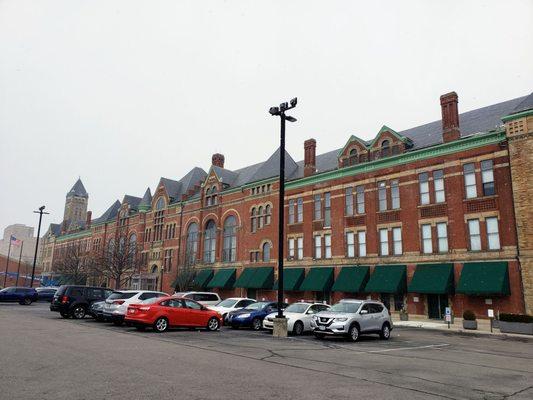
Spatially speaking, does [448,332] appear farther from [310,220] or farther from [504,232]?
[310,220]

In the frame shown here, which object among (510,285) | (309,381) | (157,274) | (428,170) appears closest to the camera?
(309,381)

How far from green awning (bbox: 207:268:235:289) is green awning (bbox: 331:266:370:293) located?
13981 mm

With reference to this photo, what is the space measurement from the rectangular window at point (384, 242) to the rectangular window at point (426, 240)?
2.93 metres

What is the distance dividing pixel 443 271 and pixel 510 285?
407 centimetres

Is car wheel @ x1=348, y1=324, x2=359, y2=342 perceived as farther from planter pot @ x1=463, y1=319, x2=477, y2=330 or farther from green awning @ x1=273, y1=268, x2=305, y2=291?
green awning @ x1=273, y1=268, x2=305, y2=291

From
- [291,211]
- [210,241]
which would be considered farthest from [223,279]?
[291,211]

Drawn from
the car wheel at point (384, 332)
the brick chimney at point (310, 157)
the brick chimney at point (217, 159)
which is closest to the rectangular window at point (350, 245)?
the brick chimney at point (310, 157)

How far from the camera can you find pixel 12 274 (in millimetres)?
101188

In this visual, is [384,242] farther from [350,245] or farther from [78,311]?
[78,311]

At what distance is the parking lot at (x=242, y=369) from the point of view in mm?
7742

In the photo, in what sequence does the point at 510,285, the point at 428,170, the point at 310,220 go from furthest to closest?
1. the point at 310,220
2. the point at 428,170
3. the point at 510,285

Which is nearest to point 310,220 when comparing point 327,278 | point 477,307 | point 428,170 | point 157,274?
point 327,278

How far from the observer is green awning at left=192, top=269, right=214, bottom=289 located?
159 ft

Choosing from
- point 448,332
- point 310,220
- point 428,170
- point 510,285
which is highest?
point 428,170
